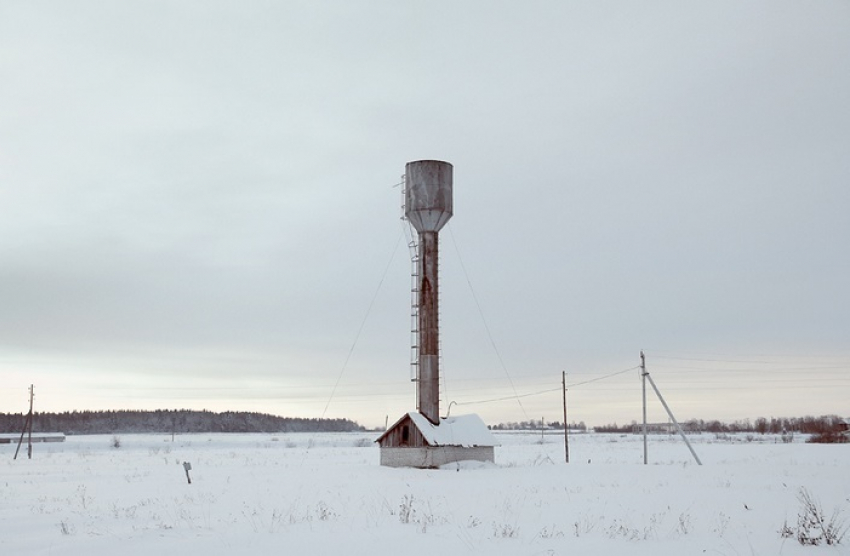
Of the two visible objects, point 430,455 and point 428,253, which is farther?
point 428,253

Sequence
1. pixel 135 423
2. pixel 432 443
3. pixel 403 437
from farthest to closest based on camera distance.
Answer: pixel 135 423 → pixel 403 437 → pixel 432 443

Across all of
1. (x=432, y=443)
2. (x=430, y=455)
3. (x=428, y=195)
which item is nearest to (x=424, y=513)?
(x=432, y=443)

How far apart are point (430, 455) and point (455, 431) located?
2.37 meters

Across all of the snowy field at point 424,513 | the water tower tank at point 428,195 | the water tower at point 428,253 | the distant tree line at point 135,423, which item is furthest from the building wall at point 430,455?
the distant tree line at point 135,423

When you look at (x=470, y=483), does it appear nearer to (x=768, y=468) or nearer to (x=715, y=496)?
(x=715, y=496)

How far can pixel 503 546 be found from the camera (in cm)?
1201

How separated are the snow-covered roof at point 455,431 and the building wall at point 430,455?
0.29 meters

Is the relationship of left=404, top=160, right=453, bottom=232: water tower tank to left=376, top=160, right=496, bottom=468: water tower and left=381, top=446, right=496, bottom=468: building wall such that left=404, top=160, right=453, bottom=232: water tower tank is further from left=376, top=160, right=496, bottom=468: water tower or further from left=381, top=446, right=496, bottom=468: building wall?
left=381, top=446, right=496, bottom=468: building wall

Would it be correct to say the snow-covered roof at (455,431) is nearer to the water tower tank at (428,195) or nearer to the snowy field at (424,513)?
the snowy field at (424,513)

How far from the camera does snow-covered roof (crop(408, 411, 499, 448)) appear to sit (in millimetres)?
37188

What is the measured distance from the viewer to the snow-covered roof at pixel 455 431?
37188mm

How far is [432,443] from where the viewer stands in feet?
120

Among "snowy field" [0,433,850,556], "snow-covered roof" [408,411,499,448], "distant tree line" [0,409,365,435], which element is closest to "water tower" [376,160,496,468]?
"snow-covered roof" [408,411,499,448]

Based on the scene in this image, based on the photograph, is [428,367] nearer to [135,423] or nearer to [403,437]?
[403,437]
